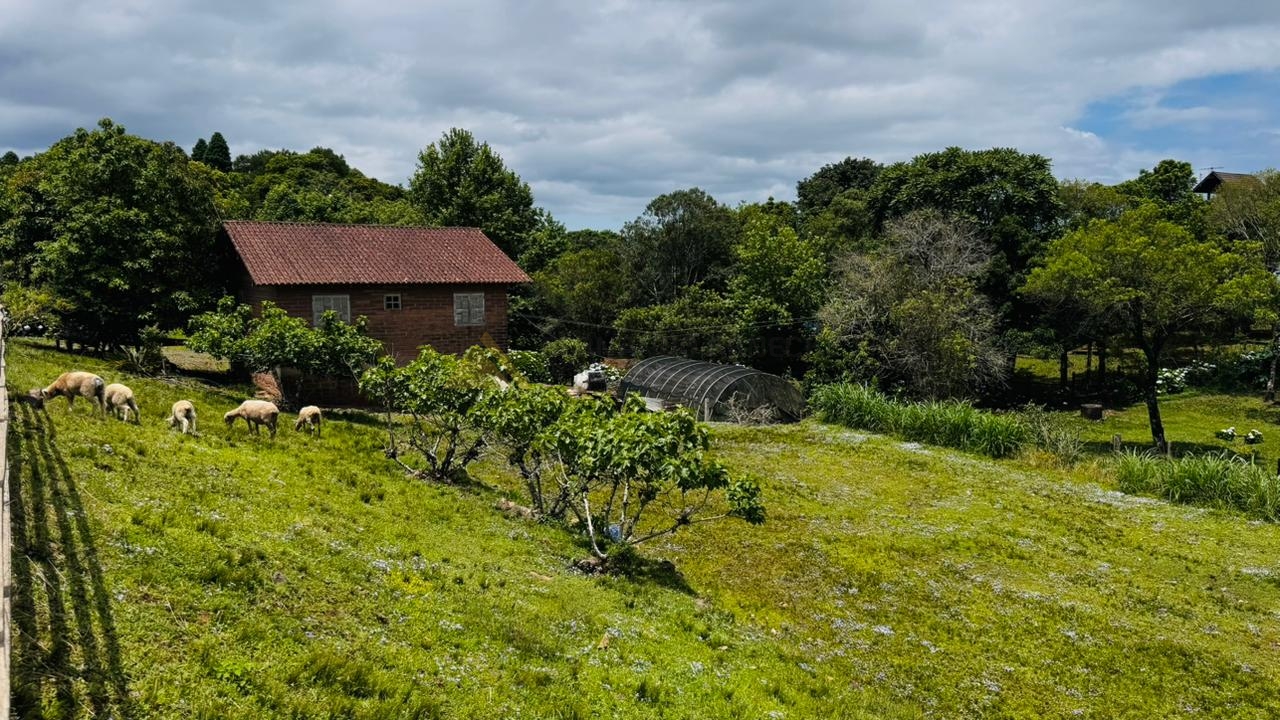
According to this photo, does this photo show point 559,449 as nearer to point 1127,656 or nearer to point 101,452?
→ point 101,452

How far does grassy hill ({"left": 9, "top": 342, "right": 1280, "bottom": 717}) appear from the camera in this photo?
7.80 meters

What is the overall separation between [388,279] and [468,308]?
4261mm

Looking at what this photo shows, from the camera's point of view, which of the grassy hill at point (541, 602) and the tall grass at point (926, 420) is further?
the tall grass at point (926, 420)

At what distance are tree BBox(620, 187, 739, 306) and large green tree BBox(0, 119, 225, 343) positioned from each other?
2520cm

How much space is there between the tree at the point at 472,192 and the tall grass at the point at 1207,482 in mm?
40098

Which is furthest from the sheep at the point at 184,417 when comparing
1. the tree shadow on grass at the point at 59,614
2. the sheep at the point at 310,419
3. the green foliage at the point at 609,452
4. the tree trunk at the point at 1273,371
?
the tree trunk at the point at 1273,371

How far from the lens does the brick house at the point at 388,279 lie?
3316cm

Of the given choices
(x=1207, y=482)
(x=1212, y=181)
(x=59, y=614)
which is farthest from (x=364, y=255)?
(x=1212, y=181)

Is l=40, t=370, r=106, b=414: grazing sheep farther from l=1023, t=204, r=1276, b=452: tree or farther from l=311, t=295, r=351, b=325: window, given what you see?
l=1023, t=204, r=1276, b=452: tree

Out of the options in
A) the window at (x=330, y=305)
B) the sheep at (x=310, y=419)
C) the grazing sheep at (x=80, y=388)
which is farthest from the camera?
the window at (x=330, y=305)

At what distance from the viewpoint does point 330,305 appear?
3388 cm

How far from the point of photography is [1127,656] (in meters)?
12.9

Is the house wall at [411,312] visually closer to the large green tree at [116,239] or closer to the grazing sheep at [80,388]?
the large green tree at [116,239]

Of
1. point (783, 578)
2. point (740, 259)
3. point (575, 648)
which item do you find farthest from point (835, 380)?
point (575, 648)
